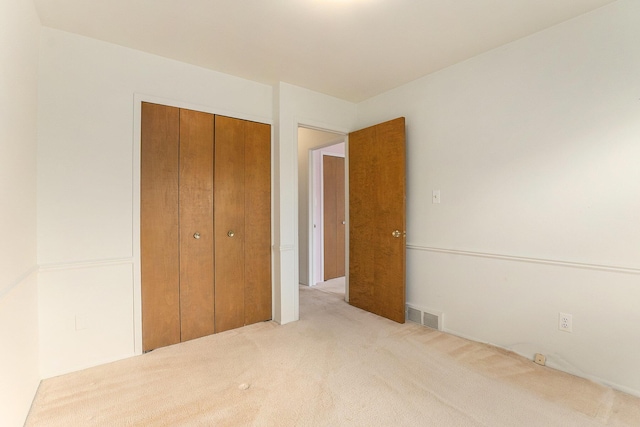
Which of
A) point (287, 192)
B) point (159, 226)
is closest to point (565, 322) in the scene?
point (287, 192)

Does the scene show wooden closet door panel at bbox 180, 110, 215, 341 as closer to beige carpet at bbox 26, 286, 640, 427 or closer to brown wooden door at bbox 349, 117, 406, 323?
beige carpet at bbox 26, 286, 640, 427

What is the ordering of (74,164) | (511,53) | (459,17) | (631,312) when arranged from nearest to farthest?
(631,312), (459,17), (74,164), (511,53)

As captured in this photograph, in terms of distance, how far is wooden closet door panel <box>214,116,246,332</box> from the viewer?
8.97 feet

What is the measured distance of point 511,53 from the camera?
2.29m

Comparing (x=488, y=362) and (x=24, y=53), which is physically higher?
(x=24, y=53)

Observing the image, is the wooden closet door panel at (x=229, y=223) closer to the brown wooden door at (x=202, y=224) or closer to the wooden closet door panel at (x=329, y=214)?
the brown wooden door at (x=202, y=224)

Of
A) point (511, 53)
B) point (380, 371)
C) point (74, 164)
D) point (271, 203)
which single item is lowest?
point (380, 371)

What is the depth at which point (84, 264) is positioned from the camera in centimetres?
213

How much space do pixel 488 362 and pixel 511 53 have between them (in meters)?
2.27

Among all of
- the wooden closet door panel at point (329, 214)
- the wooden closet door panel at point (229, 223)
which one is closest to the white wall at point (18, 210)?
the wooden closet door panel at point (229, 223)

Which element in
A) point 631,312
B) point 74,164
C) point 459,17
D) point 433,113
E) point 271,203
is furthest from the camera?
point 271,203

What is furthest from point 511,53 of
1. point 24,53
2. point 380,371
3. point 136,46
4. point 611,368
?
point 24,53

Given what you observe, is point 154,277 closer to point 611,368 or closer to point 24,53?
point 24,53

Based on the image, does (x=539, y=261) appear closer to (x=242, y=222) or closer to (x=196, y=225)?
(x=242, y=222)
